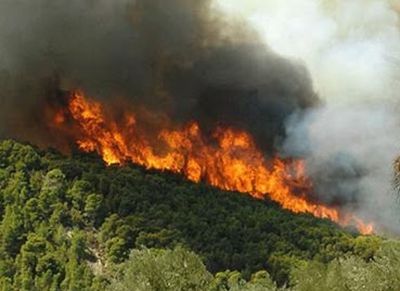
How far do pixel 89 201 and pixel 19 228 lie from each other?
7.29 meters

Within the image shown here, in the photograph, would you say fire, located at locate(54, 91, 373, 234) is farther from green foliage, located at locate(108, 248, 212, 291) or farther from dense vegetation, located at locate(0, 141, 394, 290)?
green foliage, located at locate(108, 248, 212, 291)

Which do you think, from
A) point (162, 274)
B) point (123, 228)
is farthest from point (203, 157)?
point (162, 274)

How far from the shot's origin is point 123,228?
3895 inches

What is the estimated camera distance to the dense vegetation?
91.6 meters

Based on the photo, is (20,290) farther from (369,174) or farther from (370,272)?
(369,174)

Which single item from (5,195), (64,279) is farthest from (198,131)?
(64,279)

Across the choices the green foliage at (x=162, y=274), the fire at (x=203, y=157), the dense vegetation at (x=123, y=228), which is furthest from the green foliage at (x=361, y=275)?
the fire at (x=203, y=157)

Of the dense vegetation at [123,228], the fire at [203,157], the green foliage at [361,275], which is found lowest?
the green foliage at [361,275]

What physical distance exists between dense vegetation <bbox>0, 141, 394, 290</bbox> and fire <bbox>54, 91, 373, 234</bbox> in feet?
54.1

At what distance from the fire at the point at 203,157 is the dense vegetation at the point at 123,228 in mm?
16499

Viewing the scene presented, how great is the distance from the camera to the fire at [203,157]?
468 ft

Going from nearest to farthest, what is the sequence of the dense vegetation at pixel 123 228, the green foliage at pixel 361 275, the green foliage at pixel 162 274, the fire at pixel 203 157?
the green foliage at pixel 361 275 < the green foliage at pixel 162 274 < the dense vegetation at pixel 123 228 < the fire at pixel 203 157

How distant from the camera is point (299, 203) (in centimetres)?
14225

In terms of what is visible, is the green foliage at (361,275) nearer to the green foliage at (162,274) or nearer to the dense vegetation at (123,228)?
the green foliage at (162,274)
